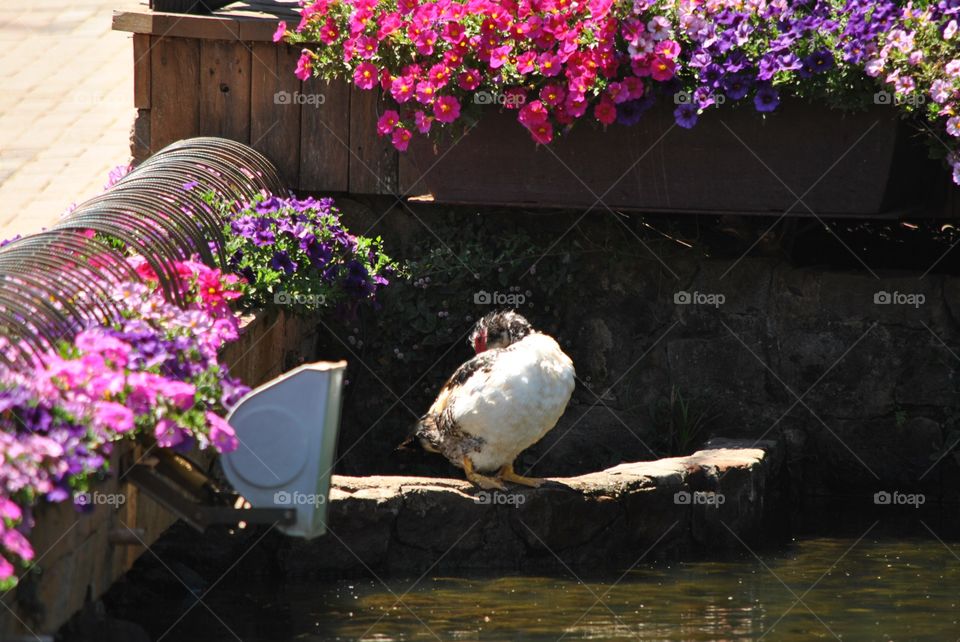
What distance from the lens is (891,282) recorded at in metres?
6.40

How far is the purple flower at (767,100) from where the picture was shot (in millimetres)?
5738

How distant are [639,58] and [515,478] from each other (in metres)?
1.77

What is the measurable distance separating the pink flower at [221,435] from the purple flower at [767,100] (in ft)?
9.74

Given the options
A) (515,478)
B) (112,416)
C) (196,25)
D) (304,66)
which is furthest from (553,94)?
Answer: (112,416)

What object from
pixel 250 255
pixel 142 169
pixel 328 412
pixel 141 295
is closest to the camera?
pixel 328 412

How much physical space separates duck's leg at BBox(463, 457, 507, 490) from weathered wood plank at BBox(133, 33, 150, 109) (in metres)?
2.52

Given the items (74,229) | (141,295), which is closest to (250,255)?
(74,229)

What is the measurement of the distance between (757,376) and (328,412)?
334 centimetres

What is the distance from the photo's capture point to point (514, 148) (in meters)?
6.28

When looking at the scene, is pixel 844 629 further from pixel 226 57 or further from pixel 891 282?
pixel 226 57

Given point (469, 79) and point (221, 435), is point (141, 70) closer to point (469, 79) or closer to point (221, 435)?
point (469, 79)

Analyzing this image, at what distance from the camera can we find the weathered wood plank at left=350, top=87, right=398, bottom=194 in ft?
21.7

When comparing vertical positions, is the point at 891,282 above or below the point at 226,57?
below

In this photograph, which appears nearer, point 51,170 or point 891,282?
point 891,282
